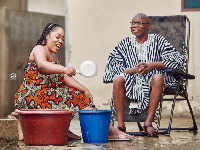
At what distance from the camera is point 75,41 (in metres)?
8.25

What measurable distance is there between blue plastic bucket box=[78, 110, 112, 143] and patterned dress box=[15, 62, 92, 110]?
0.21 m

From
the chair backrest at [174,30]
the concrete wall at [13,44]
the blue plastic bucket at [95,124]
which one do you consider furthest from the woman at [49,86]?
the concrete wall at [13,44]

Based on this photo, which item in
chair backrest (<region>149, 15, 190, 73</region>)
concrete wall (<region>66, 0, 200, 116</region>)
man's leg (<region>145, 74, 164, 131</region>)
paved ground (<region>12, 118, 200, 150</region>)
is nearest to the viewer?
paved ground (<region>12, 118, 200, 150</region>)

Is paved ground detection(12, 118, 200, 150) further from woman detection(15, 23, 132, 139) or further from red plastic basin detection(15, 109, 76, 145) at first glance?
woman detection(15, 23, 132, 139)

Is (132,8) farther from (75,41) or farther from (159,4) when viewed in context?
(75,41)

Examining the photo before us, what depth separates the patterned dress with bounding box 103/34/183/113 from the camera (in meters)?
5.20

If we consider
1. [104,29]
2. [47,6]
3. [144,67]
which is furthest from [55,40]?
[47,6]

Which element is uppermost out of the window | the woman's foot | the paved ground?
the window

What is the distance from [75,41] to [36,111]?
4.29m

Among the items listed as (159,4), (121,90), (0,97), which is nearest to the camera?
(121,90)

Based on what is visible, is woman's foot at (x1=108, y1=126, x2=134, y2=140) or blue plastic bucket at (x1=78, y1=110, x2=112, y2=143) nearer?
blue plastic bucket at (x1=78, y1=110, x2=112, y2=143)

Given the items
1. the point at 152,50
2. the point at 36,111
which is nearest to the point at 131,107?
the point at 152,50

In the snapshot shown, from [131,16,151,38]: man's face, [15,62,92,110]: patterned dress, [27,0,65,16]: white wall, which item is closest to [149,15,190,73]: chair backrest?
[131,16,151,38]: man's face

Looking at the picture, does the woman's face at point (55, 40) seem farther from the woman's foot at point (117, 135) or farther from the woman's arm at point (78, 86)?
the woman's foot at point (117, 135)
